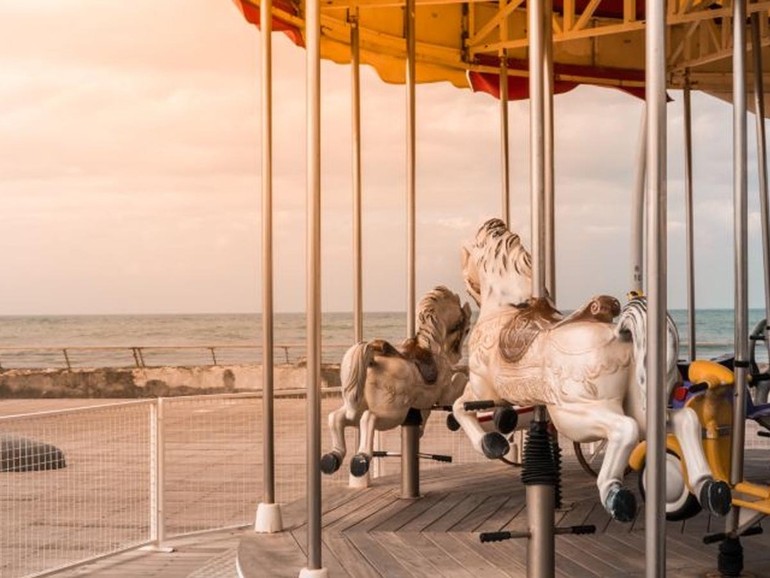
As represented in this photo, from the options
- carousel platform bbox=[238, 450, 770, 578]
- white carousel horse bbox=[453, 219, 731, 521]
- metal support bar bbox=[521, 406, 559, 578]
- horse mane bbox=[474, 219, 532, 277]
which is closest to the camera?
white carousel horse bbox=[453, 219, 731, 521]

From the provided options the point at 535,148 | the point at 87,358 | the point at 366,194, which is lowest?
the point at 87,358

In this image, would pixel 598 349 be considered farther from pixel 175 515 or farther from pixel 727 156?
pixel 727 156

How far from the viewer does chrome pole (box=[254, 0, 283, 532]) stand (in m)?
6.04

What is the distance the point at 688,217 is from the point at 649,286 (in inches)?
228

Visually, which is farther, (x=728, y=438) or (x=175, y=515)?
(x=175, y=515)

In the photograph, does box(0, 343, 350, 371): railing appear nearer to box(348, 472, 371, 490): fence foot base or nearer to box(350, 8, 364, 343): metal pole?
box(348, 472, 371, 490): fence foot base

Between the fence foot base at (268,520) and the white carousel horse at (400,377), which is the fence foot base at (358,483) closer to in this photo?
the white carousel horse at (400,377)

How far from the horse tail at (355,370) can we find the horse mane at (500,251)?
994 millimetres

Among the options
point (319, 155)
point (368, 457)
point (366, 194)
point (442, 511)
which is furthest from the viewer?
point (366, 194)

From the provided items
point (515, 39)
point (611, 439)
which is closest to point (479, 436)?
point (611, 439)

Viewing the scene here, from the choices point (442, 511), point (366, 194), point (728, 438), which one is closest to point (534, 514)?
point (728, 438)

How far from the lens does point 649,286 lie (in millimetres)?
3295

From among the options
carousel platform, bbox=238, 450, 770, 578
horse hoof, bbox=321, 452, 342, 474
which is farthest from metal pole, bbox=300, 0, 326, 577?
horse hoof, bbox=321, 452, 342, 474

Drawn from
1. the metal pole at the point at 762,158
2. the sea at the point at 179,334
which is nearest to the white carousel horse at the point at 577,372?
the metal pole at the point at 762,158
